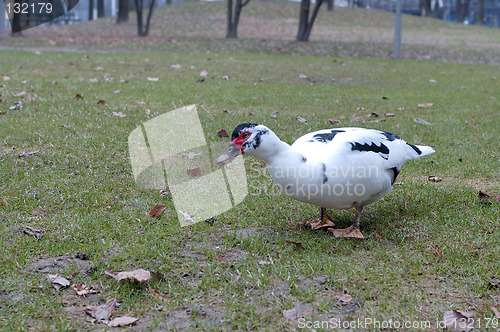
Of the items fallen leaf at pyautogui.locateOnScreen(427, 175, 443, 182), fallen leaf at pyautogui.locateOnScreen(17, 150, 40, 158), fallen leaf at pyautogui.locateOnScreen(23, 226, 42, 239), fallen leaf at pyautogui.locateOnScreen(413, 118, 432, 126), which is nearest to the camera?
fallen leaf at pyautogui.locateOnScreen(23, 226, 42, 239)

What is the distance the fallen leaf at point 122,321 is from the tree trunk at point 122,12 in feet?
85.7

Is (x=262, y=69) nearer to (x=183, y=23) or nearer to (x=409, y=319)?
(x=409, y=319)

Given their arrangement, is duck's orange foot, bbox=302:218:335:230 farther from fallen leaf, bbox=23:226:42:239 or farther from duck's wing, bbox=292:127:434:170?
fallen leaf, bbox=23:226:42:239

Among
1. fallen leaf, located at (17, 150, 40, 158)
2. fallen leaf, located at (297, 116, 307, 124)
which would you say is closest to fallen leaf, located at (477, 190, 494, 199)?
fallen leaf, located at (297, 116, 307, 124)

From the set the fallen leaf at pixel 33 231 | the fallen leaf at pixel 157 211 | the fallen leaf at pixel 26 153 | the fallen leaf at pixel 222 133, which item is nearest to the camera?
the fallen leaf at pixel 33 231

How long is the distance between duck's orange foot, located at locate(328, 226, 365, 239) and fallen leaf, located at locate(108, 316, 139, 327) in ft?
4.97

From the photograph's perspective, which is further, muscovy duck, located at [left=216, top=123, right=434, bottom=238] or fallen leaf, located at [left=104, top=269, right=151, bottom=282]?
muscovy duck, located at [left=216, top=123, right=434, bottom=238]

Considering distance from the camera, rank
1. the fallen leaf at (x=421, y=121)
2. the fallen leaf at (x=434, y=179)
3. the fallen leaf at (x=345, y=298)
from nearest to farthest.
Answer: the fallen leaf at (x=345, y=298), the fallen leaf at (x=434, y=179), the fallen leaf at (x=421, y=121)

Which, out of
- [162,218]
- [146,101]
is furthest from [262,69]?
[162,218]

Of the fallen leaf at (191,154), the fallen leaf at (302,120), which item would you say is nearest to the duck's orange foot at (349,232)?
the fallen leaf at (191,154)

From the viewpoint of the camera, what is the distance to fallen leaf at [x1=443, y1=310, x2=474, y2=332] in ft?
8.55

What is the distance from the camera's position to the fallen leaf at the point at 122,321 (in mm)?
2632

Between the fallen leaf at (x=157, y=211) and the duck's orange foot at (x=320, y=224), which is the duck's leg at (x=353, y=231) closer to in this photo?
the duck's orange foot at (x=320, y=224)

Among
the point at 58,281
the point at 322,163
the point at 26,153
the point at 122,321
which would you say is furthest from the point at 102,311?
the point at 26,153
